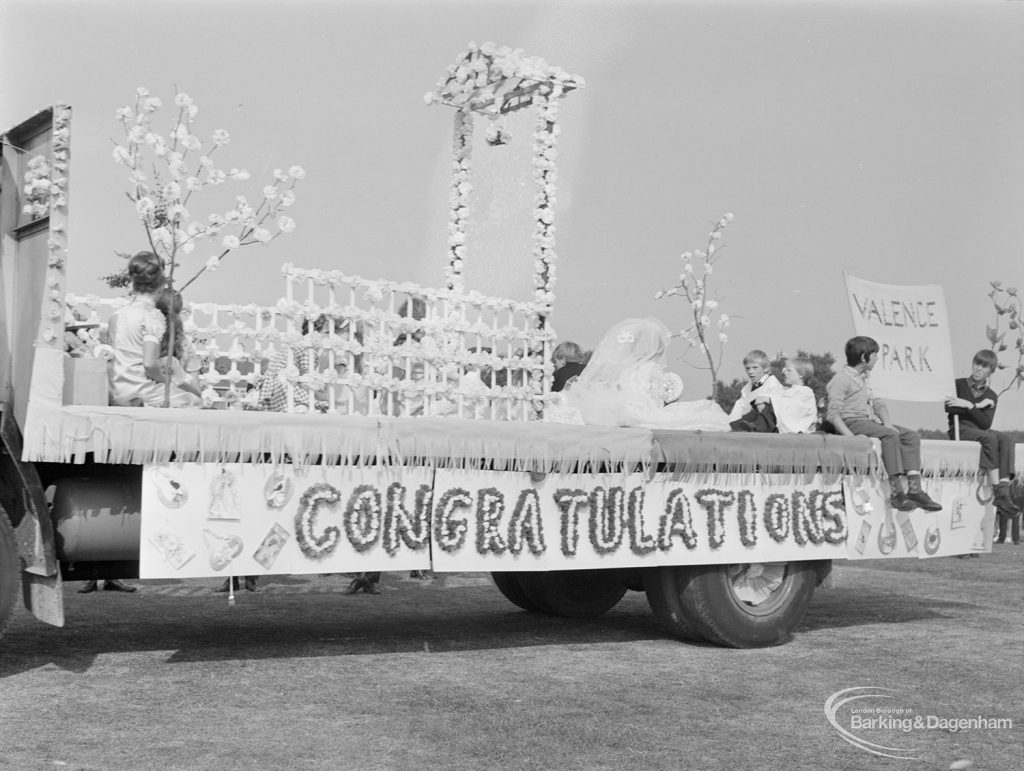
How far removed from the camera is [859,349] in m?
8.30

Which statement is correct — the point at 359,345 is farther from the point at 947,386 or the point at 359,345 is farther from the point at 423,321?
the point at 947,386

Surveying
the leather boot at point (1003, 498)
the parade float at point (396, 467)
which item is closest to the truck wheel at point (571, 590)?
the parade float at point (396, 467)

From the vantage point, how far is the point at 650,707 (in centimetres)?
553

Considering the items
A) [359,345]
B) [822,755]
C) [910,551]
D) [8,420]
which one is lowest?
[822,755]

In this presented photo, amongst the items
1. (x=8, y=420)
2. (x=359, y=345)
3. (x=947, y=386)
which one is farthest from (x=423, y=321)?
(x=947, y=386)

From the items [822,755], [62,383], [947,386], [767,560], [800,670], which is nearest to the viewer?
[822,755]

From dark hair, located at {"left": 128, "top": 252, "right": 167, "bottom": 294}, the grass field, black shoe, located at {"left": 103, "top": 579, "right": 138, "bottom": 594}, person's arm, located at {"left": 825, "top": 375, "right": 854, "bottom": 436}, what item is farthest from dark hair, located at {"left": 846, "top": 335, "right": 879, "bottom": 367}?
black shoe, located at {"left": 103, "top": 579, "right": 138, "bottom": 594}

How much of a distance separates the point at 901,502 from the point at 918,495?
13 cm

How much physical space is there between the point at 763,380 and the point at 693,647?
2.38 metres

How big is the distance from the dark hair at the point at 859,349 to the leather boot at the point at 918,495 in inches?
37.5

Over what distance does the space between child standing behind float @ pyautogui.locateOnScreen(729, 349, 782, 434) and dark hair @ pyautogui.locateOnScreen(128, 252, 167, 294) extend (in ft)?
13.0

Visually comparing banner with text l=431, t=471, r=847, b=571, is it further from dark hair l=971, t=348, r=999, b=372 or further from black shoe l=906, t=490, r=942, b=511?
dark hair l=971, t=348, r=999, b=372

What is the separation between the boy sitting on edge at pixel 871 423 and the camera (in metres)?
7.75

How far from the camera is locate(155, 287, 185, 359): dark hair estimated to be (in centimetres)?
647
